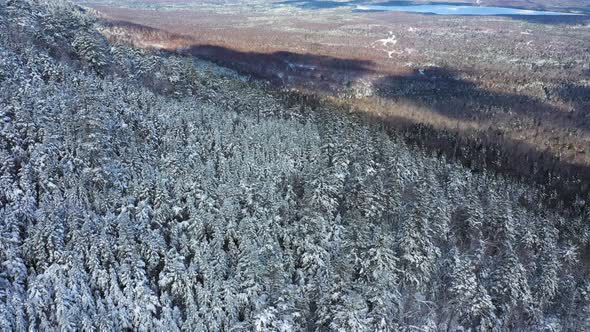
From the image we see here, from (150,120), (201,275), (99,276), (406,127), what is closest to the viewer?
(99,276)

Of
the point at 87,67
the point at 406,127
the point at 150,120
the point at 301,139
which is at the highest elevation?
the point at 87,67

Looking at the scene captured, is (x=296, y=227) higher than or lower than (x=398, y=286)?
higher

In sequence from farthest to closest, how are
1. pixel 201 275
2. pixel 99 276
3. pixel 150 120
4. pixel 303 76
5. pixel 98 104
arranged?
pixel 303 76 → pixel 150 120 → pixel 98 104 → pixel 201 275 → pixel 99 276

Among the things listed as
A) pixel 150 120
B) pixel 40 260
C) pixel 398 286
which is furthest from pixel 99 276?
pixel 150 120

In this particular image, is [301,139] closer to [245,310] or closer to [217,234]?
[217,234]

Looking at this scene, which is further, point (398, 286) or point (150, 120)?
point (150, 120)

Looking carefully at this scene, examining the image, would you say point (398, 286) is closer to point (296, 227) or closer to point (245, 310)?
point (296, 227)
